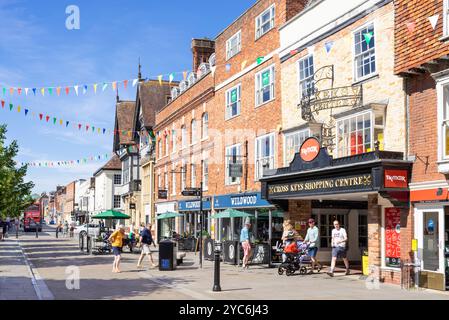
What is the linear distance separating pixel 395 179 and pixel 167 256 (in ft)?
27.2

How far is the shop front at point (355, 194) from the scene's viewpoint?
15.1 metres

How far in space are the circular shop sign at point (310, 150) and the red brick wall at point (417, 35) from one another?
11.9ft

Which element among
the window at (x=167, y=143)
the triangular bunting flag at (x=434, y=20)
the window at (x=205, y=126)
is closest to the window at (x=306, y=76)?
the triangular bunting flag at (x=434, y=20)

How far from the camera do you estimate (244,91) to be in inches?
1040

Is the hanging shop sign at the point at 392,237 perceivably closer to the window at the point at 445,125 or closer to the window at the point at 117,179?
the window at the point at 445,125

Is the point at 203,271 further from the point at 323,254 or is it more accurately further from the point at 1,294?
the point at 1,294

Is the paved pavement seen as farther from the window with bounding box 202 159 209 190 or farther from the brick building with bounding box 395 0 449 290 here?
the window with bounding box 202 159 209 190

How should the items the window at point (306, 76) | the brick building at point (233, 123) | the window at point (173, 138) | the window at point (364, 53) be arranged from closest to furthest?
1. the window at point (364, 53)
2. the window at point (306, 76)
3. the brick building at point (233, 123)
4. the window at point (173, 138)

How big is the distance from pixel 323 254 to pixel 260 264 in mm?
2376

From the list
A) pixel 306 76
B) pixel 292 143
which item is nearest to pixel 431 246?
pixel 292 143

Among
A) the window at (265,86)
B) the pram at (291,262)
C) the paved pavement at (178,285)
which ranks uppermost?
the window at (265,86)

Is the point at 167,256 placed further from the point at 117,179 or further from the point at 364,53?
the point at 117,179

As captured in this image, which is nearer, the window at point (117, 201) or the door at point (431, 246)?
the door at point (431, 246)

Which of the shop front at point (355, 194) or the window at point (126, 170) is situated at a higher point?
the window at point (126, 170)
